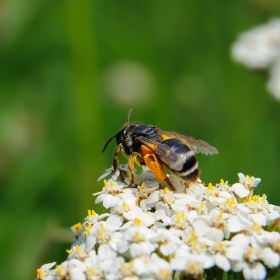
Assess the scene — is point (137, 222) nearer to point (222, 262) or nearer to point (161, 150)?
point (222, 262)

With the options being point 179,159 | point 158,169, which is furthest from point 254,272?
point 158,169

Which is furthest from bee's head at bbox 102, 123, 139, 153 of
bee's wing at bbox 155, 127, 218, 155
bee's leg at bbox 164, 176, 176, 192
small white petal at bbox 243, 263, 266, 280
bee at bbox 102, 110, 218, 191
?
small white petal at bbox 243, 263, 266, 280

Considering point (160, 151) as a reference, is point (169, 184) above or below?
below

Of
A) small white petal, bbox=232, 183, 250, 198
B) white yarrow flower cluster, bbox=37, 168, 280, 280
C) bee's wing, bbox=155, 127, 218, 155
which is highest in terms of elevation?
bee's wing, bbox=155, 127, 218, 155

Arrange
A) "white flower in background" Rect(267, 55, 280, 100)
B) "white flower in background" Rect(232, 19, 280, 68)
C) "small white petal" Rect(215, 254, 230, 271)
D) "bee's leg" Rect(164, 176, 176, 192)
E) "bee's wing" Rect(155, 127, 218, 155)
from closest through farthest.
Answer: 1. "small white petal" Rect(215, 254, 230, 271)
2. "bee's leg" Rect(164, 176, 176, 192)
3. "bee's wing" Rect(155, 127, 218, 155)
4. "white flower in background" Rect(267, 55, 280, 100)
5. "white flower in background" Rect(232, 19, 280, 68)

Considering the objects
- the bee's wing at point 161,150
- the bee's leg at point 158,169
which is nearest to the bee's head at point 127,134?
the bee's wing at point 161,150

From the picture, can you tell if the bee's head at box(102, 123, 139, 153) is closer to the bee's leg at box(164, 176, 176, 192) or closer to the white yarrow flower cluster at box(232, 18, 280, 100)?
the bee's leg at box(164, 176, 176, 192)

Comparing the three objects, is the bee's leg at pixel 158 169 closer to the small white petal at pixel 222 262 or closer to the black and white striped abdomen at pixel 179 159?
the black and white striped abdomen at pixel 179 159
